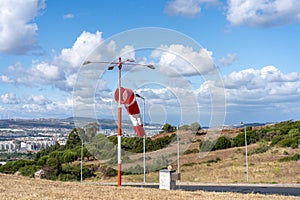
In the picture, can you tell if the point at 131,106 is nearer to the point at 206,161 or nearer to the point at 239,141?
the point at 206,161

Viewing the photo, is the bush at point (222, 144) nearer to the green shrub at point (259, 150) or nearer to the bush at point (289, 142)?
the bush at point (289, 142)

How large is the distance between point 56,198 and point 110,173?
1463 inches

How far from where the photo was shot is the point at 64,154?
205 feet

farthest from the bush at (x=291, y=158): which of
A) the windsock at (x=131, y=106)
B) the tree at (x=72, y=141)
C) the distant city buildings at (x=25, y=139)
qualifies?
the distant city buildings at (x=25, y=139)

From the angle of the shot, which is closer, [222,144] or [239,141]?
[239,141]

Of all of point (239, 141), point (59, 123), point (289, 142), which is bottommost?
point (239, 141)

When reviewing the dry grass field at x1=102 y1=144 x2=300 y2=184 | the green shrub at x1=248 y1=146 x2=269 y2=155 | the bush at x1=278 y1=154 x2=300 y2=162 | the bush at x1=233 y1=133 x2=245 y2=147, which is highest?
the bush at x1=233 y1=133 x2=245 y2=147

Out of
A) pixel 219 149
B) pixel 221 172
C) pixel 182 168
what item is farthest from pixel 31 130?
pixel 221 172

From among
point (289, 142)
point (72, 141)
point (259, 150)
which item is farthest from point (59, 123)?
point (289, 142)

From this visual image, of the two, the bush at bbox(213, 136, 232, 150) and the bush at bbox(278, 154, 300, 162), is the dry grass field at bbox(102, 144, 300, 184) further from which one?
the bush at bbox(213, 136, 232, 150)

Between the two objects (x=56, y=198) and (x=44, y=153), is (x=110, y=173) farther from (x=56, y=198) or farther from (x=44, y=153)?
(x=56, y=198)

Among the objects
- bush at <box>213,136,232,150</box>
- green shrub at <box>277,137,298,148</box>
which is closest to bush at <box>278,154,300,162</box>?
green shrub at <box>277,137,298,148</box>

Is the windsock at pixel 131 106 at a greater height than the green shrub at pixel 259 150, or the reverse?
the windsock at pixel 131 106

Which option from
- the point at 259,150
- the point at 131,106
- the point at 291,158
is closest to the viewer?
the point at 131,106
